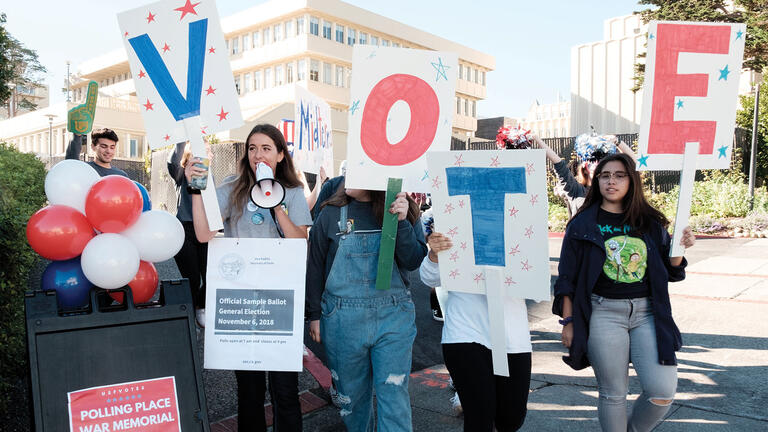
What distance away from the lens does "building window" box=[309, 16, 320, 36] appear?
43.3 metres

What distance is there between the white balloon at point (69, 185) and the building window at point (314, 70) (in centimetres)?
4223

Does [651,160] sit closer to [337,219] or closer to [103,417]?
[337,219]

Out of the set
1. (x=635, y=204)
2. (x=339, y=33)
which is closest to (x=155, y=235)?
(x=635, y=204)

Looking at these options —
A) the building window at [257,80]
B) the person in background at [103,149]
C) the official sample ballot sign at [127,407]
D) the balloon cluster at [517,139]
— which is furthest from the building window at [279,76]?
the official sample ballot sign at [127,407]

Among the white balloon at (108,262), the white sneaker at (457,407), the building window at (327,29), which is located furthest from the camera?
the building window at (327,29)

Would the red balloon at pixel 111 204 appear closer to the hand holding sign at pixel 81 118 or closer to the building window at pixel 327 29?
the hand holding sign at pixel 81 118

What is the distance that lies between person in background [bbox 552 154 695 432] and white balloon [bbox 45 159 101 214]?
245cm

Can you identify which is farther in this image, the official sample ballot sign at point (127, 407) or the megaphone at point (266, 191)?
the megaphone at point (266, 191)

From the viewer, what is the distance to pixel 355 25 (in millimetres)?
46031

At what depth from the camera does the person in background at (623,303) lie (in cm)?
293

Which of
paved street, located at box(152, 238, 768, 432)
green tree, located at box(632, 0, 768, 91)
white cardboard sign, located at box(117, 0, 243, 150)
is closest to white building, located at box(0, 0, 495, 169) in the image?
green tree, located at box(632, 0, 768, 91)

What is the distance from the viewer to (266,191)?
2771mm

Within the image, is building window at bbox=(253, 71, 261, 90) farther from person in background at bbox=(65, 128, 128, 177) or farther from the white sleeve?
the white sleeve

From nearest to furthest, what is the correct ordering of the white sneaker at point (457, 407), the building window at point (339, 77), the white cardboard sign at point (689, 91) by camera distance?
the white cardboard sign at point (689, 91), the white sneaker at point (457, 407), the building window at point (339, 77)
